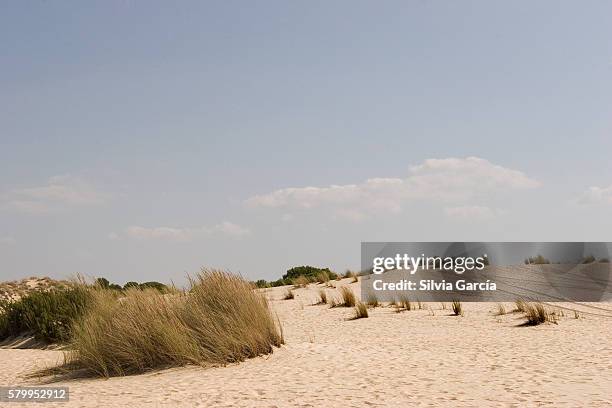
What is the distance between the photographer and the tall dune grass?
1103 centimetres

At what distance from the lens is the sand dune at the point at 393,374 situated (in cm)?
826

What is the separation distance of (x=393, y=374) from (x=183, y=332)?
380cm

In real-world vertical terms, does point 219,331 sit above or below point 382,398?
above

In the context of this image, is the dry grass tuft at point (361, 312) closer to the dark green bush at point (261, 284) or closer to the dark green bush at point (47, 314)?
the dark green bush at point (47, 314)

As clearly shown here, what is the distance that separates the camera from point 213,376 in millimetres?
9914

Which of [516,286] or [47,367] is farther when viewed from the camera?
[516,286]

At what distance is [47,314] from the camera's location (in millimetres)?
17359

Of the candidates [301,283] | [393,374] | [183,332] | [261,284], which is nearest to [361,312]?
[183,332]

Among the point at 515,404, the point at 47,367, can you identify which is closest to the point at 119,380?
the point at 47,367

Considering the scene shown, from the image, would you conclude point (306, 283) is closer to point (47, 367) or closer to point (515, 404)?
point (47, 367)

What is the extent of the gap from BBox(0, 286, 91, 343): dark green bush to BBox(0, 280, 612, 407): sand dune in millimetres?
2040

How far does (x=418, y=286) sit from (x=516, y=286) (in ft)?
14.9

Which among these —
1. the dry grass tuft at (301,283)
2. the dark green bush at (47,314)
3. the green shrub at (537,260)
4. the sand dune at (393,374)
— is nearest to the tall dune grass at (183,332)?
the sand dune at (393,374)

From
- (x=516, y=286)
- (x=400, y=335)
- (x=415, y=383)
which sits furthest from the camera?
(x=516, y=286)
